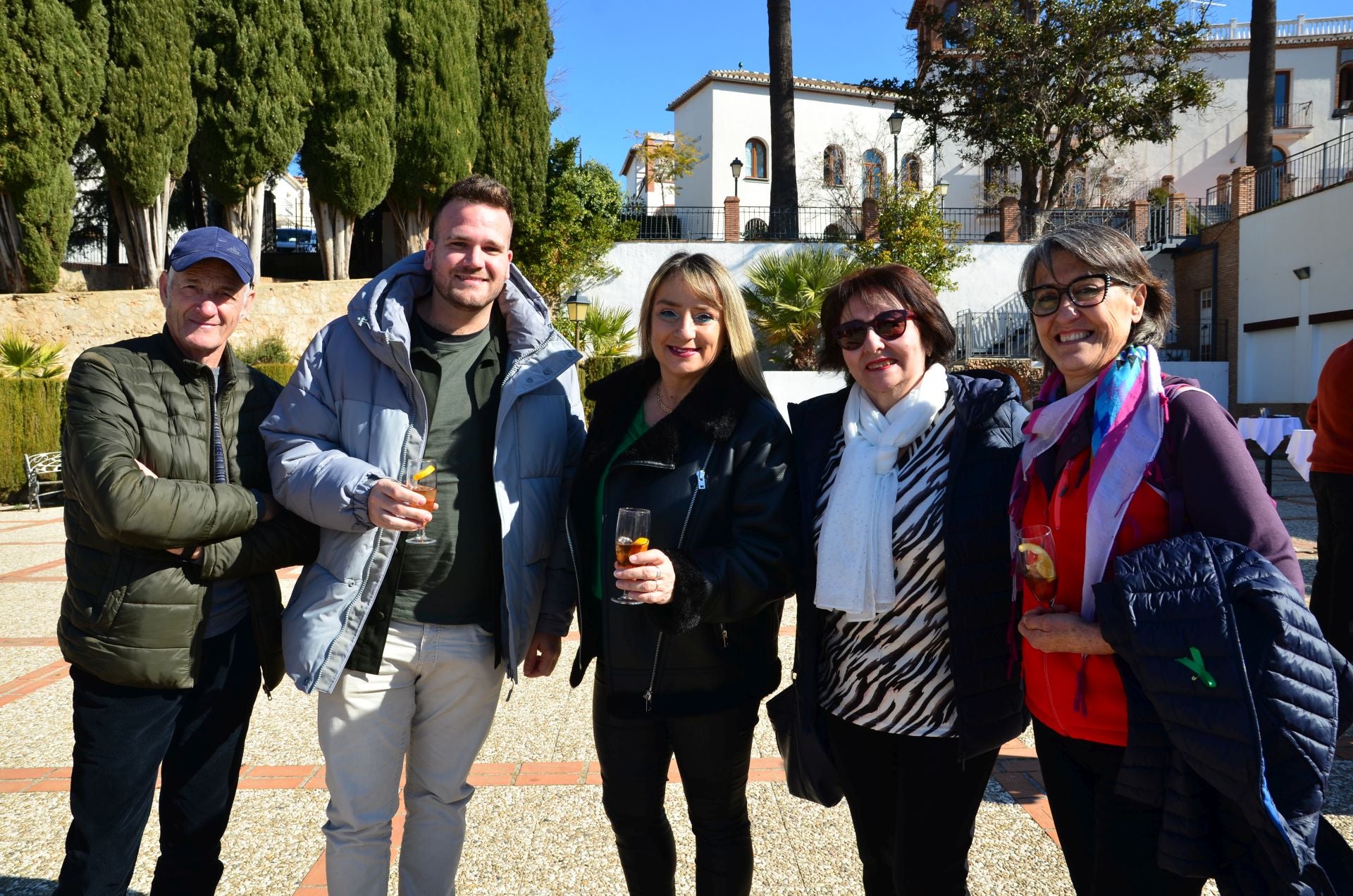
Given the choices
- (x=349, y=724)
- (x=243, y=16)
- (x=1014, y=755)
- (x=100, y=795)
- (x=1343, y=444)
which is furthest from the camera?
(x=243, y=16)

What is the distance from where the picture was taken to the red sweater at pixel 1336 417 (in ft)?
11.5

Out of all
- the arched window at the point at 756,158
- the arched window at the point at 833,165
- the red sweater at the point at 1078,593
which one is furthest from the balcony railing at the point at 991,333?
the red sweater at the point at 1078,593

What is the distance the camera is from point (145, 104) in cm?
1662

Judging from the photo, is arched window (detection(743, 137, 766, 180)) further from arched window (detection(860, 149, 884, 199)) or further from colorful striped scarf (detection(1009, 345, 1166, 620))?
colorful striped scarf (detection(1009, 345, 1166, 620))

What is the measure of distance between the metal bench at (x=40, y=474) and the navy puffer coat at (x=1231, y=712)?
48.1 ft

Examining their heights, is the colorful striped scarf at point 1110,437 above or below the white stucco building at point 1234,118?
below

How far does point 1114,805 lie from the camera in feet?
5.90

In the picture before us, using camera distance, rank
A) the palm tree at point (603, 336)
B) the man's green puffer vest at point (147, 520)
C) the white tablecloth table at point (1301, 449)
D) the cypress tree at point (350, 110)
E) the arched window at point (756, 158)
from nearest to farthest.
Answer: the man's green puffer vest at point (147, 520) → the white tablecloth table at point (1301, 449) → the palm tree at point (603, 336) → the cypress tree at point (350, 110) → the arched window at point (756, 158)

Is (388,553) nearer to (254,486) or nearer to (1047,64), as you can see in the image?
(254,486)

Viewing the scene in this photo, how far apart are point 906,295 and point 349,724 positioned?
1.88 meters

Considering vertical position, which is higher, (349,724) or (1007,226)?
(1007,226)

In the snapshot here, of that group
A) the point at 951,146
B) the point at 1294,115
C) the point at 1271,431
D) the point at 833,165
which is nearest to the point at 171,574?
the point at 1271,431

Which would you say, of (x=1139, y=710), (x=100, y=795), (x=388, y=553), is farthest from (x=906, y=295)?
(x=100, y=795)

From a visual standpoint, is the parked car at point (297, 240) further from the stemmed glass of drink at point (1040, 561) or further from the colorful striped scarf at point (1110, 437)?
the stemmed glass of drink at point (1040, 561)
